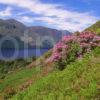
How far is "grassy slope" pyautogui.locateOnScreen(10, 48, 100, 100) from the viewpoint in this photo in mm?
15656

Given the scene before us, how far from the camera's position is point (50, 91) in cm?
1723

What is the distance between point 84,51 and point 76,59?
1408 mm

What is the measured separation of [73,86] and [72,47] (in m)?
7.85

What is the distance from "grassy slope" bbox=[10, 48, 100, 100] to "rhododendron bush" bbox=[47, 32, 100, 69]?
3.30 m

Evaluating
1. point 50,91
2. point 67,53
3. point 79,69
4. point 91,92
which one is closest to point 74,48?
point 67,53

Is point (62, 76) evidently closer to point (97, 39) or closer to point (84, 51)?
point (84, 51)

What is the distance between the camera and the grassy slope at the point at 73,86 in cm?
1566

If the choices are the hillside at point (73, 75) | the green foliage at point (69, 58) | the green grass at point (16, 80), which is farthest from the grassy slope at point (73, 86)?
the green grass at point (16, 80)

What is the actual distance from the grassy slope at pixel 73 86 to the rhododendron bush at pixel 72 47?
330 centimetres

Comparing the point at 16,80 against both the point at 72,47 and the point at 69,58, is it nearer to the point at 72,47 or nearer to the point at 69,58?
the point at 72,47

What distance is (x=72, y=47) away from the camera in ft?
80.9

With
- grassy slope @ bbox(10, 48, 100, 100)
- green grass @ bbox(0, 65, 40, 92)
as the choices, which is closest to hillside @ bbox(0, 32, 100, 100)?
grassy slope @ bbox(10, 48, 100, 100)

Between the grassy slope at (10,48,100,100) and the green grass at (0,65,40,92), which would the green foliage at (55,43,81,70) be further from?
the green grass at (0,65,40,92)

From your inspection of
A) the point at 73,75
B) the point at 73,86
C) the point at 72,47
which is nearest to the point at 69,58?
the point at 72,47
